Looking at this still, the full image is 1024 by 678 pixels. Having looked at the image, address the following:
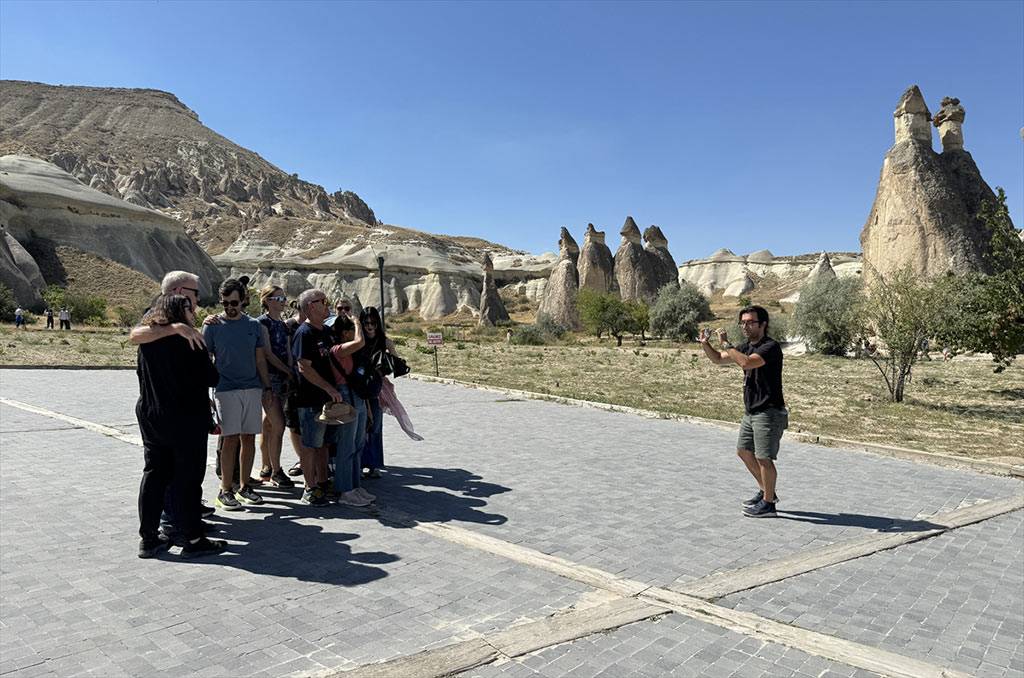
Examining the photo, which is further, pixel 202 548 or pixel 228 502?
pixel 228 502

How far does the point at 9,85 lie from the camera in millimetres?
147125

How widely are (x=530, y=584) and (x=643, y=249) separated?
58.3 m

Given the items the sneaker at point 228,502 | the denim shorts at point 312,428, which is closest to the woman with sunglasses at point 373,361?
Answer: the denim shorts at point 312,428

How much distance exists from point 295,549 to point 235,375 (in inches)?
62.4

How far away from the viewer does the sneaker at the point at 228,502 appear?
18.4 feet

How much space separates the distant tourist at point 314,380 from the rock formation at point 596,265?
52.7m

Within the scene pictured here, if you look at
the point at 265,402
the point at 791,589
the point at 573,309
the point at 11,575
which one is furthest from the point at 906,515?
the point at 573,309

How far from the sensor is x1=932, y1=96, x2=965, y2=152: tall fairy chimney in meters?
31.0

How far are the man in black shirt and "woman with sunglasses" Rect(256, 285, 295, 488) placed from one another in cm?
364

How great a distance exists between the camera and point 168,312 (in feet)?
14.5

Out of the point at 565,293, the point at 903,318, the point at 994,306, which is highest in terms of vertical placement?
the point at 565,293

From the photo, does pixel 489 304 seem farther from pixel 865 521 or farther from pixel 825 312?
pixel 865 521

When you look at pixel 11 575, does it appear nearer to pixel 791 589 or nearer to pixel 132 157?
pixel 791 589

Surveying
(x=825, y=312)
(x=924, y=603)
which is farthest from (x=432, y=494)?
(x=825, y=312)
